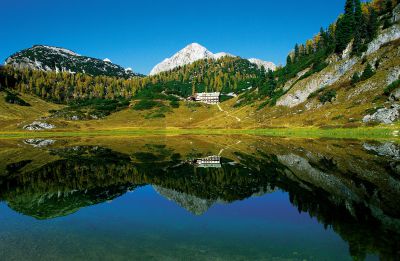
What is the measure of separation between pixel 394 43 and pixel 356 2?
164 feet

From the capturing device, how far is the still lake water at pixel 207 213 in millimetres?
14789

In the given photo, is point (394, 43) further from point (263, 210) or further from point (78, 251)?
point (78, 251)

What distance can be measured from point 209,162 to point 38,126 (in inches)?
5652

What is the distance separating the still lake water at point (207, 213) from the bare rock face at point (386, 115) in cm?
5548

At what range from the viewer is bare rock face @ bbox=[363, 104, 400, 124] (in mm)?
88188

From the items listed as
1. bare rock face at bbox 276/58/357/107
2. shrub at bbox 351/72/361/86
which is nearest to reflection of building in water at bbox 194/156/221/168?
shrub at bbox 351/72/361/86

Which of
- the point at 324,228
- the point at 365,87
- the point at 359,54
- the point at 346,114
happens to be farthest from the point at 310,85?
the point at 324,228

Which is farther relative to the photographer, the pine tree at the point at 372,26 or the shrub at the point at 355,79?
the pine tree at the point at 372,26

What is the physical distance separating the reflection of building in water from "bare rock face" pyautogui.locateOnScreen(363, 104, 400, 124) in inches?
2437

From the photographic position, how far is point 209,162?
155ft

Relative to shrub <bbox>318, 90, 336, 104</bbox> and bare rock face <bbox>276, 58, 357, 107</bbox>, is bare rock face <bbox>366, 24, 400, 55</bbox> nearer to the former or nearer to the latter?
bare rock face <bbox>276, 58, 357, 107</bbox>

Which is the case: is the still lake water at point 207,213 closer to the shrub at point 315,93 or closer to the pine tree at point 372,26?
the shrub at point 315,93

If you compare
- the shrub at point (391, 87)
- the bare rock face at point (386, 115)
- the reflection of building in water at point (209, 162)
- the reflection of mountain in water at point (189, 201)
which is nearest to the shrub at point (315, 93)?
the shrub at point (391, 87)

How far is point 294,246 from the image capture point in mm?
15156
